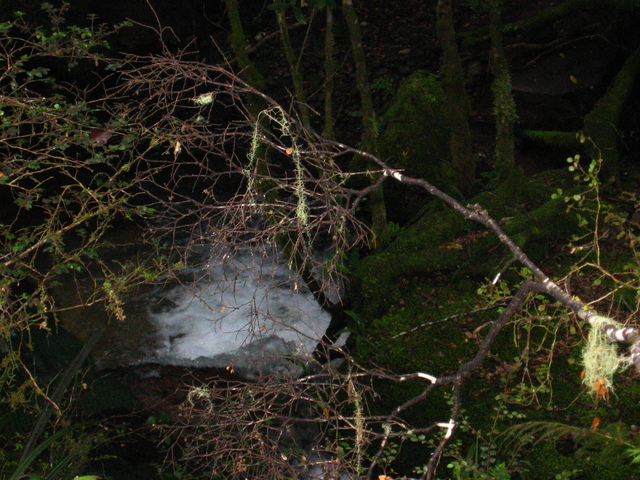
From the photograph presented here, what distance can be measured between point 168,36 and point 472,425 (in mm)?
8063

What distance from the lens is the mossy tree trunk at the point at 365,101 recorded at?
523 cm

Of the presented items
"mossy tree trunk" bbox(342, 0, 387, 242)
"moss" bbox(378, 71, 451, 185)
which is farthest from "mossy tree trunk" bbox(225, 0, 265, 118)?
"moss" bbox(378, 71, 451, 185)

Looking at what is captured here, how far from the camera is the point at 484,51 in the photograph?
815cm

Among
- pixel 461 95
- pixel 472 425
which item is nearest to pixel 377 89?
pixel 461 95

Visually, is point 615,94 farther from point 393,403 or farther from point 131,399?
point 131,399

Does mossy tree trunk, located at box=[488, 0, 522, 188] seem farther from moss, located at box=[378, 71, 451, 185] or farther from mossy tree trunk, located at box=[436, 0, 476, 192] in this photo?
moss, located at box=[378, 71, 451, 185]

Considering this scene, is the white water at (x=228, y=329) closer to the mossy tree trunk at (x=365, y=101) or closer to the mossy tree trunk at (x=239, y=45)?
the mossy tree trunk at (x=365, y=101)

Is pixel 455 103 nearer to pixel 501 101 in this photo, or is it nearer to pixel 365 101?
pixel 501 101

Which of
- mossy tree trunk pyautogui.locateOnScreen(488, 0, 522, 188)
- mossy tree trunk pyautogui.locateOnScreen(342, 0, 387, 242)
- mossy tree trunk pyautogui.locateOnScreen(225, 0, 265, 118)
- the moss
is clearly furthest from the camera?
the moss

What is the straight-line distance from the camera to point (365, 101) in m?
5.59

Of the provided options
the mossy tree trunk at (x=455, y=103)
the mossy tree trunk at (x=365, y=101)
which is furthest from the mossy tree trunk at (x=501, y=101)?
the mossy tree trunk at (x=365, y=101)

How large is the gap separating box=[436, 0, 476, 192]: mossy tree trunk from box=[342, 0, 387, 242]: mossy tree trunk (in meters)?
0.78

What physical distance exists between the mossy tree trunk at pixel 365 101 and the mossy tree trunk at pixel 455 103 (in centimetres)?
78

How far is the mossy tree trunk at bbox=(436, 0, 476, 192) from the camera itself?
558 cm
